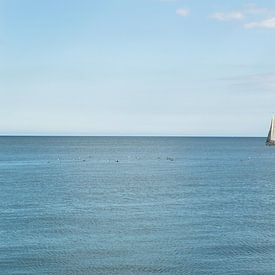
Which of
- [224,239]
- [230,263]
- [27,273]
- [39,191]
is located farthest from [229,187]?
[27,273]

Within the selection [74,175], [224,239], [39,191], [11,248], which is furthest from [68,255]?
[74,175]

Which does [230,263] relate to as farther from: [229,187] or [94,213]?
[229,187]

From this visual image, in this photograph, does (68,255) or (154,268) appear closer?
(154,268)

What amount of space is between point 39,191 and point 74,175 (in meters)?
36.2

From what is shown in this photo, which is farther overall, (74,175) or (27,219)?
(74,175)

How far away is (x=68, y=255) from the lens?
170ft

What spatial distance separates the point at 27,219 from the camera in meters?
68.2

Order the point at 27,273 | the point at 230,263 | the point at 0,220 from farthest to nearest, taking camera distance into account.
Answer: the point at 0,220, the point at 230,263, the point at 27,273

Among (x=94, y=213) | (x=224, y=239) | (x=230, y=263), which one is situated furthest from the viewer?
(x=94, y=213)

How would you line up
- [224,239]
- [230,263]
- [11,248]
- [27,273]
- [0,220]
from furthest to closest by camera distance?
[0,220]
[224,239]
[11,248]
[230,263]
[27,273]

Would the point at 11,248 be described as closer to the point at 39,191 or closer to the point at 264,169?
the point at 39,191

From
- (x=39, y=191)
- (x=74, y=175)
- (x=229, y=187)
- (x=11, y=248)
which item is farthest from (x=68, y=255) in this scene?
(x=74, y=175)

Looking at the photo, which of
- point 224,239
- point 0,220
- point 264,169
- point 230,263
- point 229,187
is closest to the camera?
point 230,263

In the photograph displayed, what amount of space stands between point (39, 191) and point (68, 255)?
4730 cm
